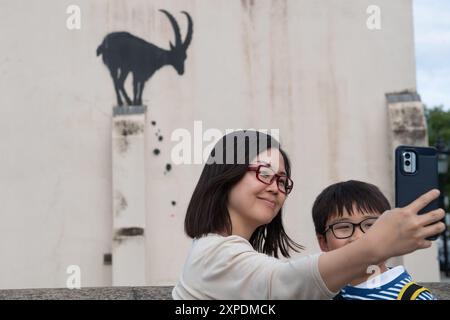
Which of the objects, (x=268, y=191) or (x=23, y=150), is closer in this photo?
(x=268, y=191)

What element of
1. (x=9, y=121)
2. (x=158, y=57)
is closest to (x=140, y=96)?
(x=158, y=57)

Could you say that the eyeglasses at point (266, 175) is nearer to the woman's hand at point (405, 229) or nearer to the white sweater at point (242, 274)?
the white sweater at point (242, 274)

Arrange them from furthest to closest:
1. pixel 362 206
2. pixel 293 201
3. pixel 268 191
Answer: pixel 293 201, pixel 362 206, pixel 268 191

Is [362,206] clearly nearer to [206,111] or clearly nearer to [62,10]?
[206,111]

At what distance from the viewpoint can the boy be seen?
2428 mm

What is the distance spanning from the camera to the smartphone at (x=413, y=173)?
190 cm

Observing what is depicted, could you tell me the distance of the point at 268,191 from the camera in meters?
2.21

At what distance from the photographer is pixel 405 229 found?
5.22ft

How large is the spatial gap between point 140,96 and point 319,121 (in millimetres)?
3047

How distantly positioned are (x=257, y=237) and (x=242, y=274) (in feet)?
1.90

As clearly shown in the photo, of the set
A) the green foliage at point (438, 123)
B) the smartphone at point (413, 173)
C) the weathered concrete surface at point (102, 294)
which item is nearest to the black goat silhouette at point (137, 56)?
the weathered concrete surface at point (102, 294)

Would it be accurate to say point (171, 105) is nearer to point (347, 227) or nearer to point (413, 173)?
point (347, 227)

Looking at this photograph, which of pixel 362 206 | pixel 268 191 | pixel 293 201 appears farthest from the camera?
pixel 293 201

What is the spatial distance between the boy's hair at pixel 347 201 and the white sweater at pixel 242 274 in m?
0.76
